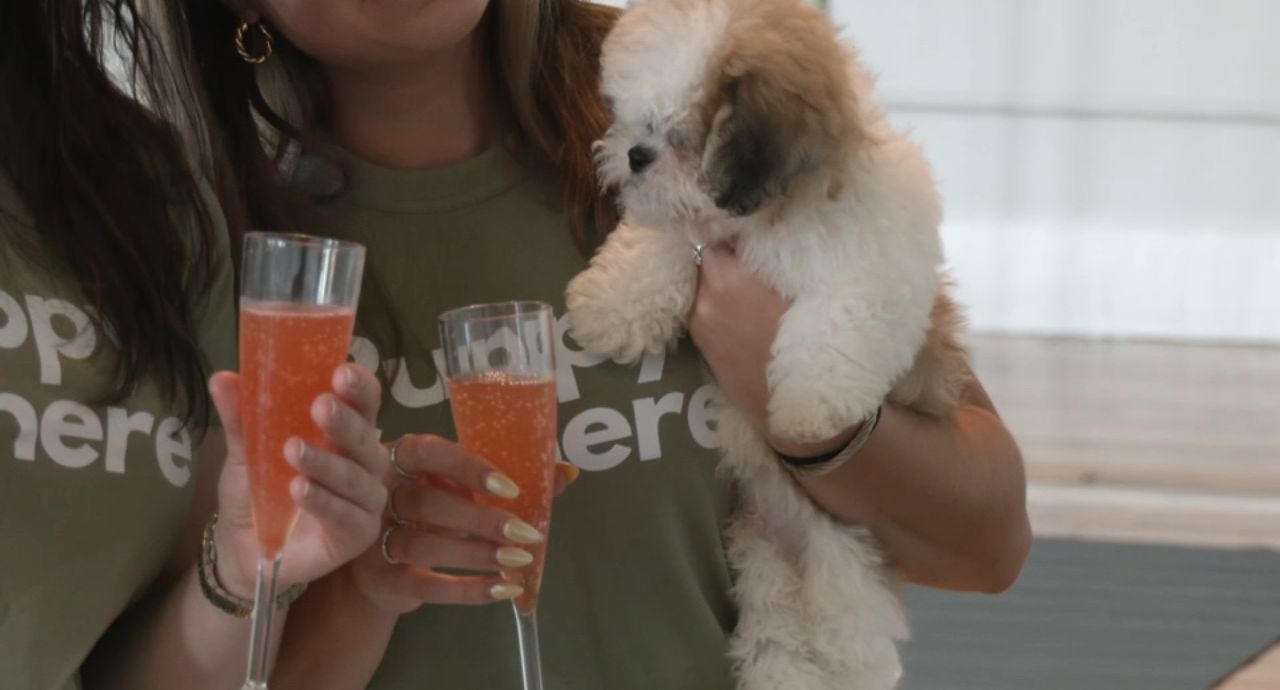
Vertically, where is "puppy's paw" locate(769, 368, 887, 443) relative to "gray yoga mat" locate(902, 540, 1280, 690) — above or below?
above

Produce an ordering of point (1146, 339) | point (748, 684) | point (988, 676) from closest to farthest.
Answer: point (748, 684) < point (988, 676) < point (1146, 339)

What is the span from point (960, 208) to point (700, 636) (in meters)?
6.92

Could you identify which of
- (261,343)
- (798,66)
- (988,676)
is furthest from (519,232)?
(988,676)

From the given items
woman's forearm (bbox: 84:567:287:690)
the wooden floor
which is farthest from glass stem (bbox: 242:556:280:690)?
the wooden floor

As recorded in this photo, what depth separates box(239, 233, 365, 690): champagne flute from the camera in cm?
102

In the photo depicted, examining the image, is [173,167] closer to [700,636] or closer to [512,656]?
[512,656]

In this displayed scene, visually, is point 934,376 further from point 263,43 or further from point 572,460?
point 263,43

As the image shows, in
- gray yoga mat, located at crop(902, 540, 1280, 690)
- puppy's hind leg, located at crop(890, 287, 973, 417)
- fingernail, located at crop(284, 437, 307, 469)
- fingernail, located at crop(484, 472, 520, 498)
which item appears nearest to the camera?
fingernail, located at crop(284, 437, 307, 469)

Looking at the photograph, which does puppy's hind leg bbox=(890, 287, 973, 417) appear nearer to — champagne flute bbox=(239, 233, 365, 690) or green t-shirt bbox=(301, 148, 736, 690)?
green t-shirt bbox=(301, 148, 736, 690)

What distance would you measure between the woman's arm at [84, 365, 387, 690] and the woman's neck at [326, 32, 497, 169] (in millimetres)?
407

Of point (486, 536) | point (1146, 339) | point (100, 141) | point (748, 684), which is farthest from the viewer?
point (1146, 339)

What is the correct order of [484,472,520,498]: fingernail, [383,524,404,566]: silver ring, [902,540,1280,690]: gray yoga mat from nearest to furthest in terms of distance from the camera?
[484,472,520,498]: fingernail < [383,524,404,566]: silver ring < [902,540,1280,690]: gray yoga mat

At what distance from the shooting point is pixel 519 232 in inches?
64.7

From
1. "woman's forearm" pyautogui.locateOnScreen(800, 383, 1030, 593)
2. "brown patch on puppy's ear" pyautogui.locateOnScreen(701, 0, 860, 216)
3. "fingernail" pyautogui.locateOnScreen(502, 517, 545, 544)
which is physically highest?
"brown patch on puppy's ear" pyautogui.locateOnScreen(701, 0, 860, 216)
